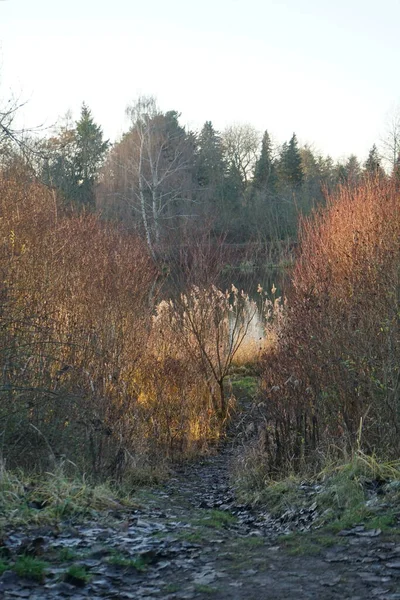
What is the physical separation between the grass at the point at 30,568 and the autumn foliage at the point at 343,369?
151 inches

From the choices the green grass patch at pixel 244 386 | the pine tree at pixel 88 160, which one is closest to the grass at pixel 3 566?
the green grass patch at pixel 244 386

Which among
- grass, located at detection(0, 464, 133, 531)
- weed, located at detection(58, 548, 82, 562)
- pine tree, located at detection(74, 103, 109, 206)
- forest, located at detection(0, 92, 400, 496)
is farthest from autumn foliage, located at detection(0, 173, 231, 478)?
pine tree, located at detection(74, 103, 109, 206)

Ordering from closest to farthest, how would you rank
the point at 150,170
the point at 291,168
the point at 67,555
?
the point at 67,555 → the point at 150,170 → the point at 291,168

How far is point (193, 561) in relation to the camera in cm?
473

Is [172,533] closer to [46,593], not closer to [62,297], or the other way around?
[46,593]

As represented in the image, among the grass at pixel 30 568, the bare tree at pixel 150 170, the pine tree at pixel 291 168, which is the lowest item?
the grass at pixel 30 568

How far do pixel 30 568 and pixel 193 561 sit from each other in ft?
3.73

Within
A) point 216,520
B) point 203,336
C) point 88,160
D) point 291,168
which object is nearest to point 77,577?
point 216,520

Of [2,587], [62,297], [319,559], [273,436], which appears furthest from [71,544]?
[62,297]

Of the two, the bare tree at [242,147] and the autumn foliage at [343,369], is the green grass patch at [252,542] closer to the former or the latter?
the autumn foliage at [343,369]

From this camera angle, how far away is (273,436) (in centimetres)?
838

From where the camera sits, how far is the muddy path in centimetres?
404

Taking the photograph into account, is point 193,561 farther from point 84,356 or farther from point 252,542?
point 84,356

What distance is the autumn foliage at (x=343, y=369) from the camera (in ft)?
25.0
